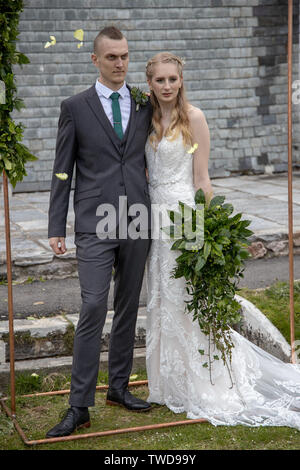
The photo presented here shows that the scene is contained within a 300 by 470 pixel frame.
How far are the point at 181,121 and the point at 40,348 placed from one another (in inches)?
78.3

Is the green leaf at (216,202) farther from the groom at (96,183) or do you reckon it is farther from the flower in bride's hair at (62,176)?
the flower in bride's hair at (62,176)

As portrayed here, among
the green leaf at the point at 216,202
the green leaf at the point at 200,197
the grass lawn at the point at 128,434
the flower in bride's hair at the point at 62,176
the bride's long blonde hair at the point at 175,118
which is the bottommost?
the grass lawn at the point at 128,434

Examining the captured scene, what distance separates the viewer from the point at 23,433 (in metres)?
3.76

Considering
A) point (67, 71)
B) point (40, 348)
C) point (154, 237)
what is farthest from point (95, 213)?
point (67, 71)

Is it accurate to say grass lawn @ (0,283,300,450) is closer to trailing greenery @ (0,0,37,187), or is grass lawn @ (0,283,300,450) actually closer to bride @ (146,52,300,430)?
bride @ (146,52,300,430)

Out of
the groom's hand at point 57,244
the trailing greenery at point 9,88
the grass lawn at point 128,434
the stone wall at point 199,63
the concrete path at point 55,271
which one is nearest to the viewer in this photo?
the grass lawn at point 128,434

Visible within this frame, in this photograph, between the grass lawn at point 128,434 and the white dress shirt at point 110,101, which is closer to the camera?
the grass lawn at point 128,434

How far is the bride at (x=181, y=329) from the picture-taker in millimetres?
3924

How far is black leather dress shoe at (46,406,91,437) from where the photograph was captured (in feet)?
12.2

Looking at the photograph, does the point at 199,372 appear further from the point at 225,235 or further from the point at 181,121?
the point at 181,121

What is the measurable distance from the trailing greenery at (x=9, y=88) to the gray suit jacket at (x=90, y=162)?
24 centimetres

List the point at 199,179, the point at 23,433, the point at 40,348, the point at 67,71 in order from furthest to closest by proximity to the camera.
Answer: the point at 67,71 → the point at 40,348 → the point at 199,179 → the point at 23,433

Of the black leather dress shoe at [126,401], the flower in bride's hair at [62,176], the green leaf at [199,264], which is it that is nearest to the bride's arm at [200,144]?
the green leaf at [199,264]

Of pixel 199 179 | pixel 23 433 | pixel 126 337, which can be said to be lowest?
pixel 23 433
